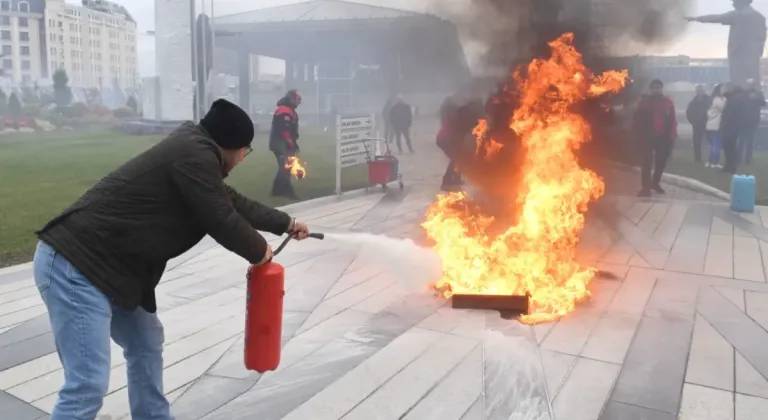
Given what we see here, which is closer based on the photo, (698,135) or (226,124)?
(226,124)

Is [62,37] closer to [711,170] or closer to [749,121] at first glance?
[711,170]

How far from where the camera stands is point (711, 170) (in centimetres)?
1389

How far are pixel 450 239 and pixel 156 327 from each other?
9.90ft

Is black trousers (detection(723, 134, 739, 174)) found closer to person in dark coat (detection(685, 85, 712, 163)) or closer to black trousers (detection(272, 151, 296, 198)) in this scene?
person in dark coat (detection(685, 85, 712, 163))

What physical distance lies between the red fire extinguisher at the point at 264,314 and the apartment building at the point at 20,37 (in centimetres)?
2729

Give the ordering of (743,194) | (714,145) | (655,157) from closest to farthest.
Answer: (743,194), (655,157), (714,145)

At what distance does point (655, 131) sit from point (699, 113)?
5.06 m

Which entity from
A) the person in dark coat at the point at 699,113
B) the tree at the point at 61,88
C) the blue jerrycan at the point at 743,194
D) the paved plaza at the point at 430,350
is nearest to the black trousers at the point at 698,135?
the person in dark coat at the point at 699,113

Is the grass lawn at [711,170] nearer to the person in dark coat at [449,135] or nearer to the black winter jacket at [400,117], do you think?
the person in dark coat at [449,135]

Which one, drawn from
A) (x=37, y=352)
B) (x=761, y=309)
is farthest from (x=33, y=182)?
(x=761, y=309)

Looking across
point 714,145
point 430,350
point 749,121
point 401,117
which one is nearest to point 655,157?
point 714,145

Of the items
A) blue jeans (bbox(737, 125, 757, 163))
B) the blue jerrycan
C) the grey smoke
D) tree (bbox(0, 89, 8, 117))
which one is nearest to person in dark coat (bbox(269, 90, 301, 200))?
the grey smoke

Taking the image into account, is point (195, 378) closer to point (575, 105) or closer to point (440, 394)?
point (440, 394)

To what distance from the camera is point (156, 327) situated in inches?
104
